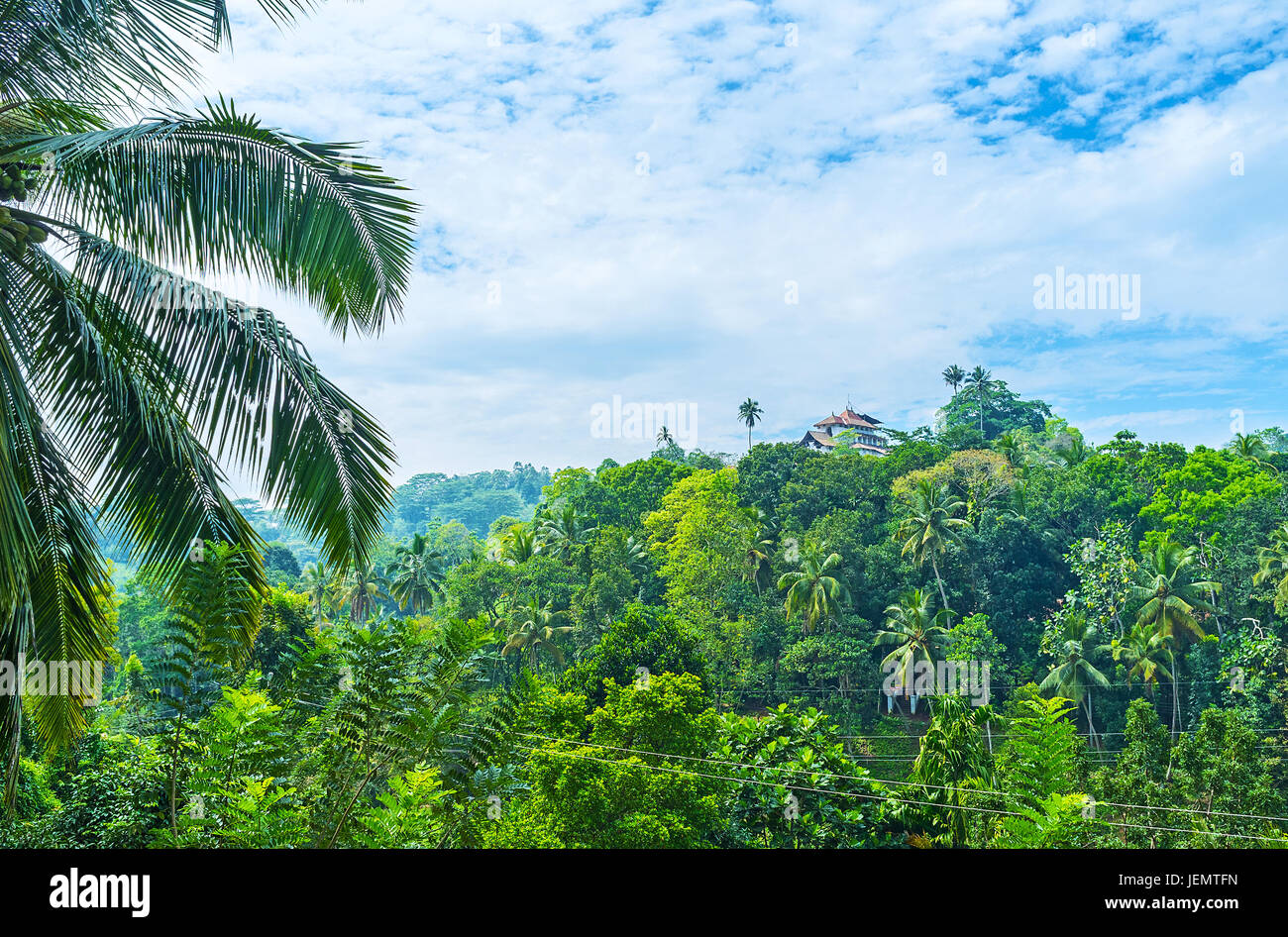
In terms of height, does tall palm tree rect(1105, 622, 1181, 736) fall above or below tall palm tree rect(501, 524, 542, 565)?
below

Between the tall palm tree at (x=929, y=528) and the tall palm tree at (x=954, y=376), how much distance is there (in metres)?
25.1

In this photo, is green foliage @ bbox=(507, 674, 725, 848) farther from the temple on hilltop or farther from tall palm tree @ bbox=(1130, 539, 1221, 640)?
the temple on hilltop

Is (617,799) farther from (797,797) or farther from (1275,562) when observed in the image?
(1275,562)

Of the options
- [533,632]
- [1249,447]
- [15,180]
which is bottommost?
[533,632]

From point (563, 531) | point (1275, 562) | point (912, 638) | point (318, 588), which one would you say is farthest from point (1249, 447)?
point (318, 588)

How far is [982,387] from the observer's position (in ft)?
172

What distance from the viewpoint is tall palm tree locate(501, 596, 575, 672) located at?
3058cm

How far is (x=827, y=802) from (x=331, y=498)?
11.6 meters

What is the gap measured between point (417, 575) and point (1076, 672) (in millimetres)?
23328

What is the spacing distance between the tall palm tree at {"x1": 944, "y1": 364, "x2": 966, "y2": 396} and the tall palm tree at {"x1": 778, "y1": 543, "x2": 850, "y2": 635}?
Result: 1127 inches

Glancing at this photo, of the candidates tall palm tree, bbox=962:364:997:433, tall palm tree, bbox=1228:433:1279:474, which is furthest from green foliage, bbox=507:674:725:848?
tall palm tree, bbox=962:364:997:433

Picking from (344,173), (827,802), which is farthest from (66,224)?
(827,802)
